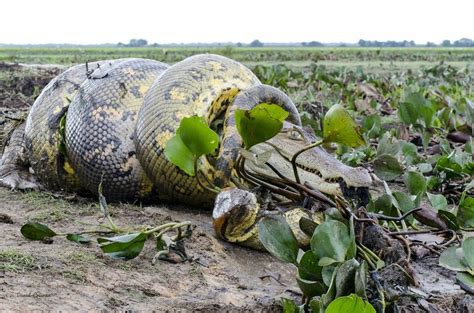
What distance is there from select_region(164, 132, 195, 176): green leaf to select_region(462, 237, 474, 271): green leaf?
3.38ft

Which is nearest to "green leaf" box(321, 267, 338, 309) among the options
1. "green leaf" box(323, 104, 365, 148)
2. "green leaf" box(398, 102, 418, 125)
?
"green leaf" box(323, 104, 365, 148)

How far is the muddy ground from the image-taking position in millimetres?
2428

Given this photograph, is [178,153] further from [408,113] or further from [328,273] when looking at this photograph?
[408,113]

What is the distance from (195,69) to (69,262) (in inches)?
64.0

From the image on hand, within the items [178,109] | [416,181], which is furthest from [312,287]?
[178,109]

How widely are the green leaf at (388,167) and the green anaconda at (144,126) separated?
41 centimetres

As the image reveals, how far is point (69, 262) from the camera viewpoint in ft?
8.94

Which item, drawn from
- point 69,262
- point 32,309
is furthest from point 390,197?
point 32,309

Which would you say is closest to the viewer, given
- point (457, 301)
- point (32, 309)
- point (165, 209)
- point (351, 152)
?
point (32, 309)

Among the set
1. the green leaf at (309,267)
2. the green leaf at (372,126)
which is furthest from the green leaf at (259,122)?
the green leaf at (372,126)

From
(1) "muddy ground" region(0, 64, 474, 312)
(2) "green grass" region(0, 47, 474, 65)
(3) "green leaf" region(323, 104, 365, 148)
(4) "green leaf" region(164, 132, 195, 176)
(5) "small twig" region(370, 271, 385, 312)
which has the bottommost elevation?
(2) "green grass" region(0, 47, 474, 65)

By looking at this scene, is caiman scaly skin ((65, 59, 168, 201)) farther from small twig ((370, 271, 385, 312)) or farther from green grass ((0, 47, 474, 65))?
green grass ((0, 47, 474, 65))

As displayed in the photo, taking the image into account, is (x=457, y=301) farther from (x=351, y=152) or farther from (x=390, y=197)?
(x=351, y=152)

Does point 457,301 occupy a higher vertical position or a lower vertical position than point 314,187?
lower
